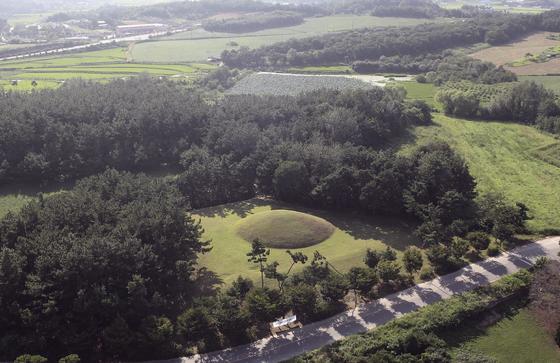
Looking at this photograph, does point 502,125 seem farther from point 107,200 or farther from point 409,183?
point 107,200

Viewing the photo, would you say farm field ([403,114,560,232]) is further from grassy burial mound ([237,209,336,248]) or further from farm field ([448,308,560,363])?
grassy burial mound ([237,209,336,248])

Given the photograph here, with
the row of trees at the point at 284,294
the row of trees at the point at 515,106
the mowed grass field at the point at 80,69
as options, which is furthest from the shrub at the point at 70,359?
the mowed grass field at the point at 80,69

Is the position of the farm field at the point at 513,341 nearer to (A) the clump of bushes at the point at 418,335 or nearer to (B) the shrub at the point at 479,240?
(A) the clump of bushes at the point at 418,335

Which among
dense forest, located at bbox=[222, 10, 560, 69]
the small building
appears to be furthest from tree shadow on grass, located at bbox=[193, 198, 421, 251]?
dense forest, located at bbox=[222, 10, 560, 69]

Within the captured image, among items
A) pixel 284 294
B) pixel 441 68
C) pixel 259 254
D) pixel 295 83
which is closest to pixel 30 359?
pixel 284 294

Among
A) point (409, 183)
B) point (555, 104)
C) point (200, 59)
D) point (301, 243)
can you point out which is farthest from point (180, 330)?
point (200, 59)
